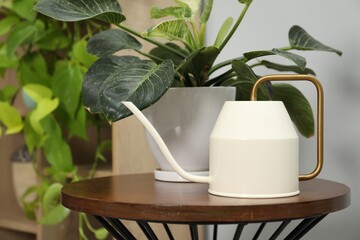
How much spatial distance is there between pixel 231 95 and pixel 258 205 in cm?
39

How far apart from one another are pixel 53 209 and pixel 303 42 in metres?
0.92

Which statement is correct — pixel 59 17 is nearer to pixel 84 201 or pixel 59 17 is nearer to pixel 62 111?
pixel 84 201

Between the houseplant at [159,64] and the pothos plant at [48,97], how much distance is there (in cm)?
45

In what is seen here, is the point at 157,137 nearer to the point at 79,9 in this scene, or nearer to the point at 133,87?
the point at 133,87

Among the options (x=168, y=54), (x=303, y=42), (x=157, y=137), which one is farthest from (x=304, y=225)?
(x=168, y=54)

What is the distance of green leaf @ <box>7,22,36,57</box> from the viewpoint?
1793 mm

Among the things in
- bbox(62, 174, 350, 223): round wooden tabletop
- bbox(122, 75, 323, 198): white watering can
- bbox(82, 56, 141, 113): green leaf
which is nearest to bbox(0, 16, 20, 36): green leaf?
bbox(82, 56, 141, 113): green leaf

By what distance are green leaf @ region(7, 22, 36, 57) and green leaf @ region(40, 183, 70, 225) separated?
428 millimetres

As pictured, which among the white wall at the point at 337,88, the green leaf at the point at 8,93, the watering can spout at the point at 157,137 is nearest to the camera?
the watering can spout at the point at 157,137

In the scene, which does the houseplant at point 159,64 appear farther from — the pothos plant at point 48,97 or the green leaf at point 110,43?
the pothos plant at point 48,97

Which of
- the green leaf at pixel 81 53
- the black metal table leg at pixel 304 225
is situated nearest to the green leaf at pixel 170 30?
the black metal table leg at pixel 304 225

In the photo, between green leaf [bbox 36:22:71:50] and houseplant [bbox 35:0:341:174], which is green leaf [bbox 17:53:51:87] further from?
houseplant [bbox 35:0:341:174]

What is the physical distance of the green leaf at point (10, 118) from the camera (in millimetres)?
1861

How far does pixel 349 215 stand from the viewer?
4.77 feet
